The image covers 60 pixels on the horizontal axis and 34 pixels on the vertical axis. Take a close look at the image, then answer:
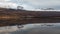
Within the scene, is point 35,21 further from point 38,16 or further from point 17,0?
point 17,0

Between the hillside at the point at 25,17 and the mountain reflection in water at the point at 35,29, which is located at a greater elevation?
the hillside at the point at 25,17

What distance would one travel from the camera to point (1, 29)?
601mm

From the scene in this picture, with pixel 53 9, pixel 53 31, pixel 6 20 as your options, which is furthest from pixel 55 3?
pixel 6 20

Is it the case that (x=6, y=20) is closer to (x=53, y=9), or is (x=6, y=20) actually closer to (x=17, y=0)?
(x=17, y=0)

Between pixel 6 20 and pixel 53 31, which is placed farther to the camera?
pixel 53 31

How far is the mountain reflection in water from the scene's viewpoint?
605 mm

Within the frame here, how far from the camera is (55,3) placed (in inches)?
25.7

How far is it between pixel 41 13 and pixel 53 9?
83 millimetres

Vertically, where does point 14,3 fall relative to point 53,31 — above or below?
above

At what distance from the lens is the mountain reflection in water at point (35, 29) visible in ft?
1.98

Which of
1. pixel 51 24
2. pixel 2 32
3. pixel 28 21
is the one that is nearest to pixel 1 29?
pixel 2 32

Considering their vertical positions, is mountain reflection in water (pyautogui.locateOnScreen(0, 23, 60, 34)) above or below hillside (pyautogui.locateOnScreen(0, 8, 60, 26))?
below

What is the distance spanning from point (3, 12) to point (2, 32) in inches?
4.6

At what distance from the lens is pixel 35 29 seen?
0.64m
